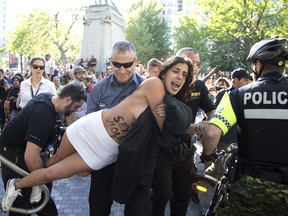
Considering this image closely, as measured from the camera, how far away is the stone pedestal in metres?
17.3

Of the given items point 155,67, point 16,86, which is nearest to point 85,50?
point 16,86

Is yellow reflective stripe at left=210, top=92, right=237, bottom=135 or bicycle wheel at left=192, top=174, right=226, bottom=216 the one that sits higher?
yellow reflective stripe at left=210, top=92, right=237, bottom=135

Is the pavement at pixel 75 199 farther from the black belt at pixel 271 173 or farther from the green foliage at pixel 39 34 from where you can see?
the green foliage at pixel 39 34

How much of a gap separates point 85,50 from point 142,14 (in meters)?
31.2

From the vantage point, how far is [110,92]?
337cm

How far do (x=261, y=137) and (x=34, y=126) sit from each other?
1861 mm

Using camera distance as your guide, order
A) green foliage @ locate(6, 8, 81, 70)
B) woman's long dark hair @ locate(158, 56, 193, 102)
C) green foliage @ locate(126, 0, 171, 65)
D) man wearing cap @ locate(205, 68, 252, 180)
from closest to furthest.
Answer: woman's long dark hair @ locate(158, 56, 193, 102) → man wearing cap @ locate(205, 68, 252, 180) → green foliage @ locate(6, 8, 81, 70) → green foliage @ locate(126, 0, 171, 65)

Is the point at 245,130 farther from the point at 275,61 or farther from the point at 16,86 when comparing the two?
the point at 16,86

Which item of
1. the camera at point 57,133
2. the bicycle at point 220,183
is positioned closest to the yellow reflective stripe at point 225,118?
the bicycle at point 220,183

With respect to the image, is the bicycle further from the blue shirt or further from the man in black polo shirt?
the man in black polo shirt

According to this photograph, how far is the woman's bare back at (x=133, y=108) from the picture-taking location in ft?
7.89

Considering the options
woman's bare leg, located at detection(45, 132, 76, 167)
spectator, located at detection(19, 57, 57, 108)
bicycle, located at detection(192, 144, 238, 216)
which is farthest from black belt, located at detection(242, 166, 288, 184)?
spectator, located at detection(19, 57, 57, 108)

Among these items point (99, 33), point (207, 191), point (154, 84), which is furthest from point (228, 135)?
point (99, 33)

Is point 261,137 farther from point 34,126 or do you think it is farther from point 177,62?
point 34,126
